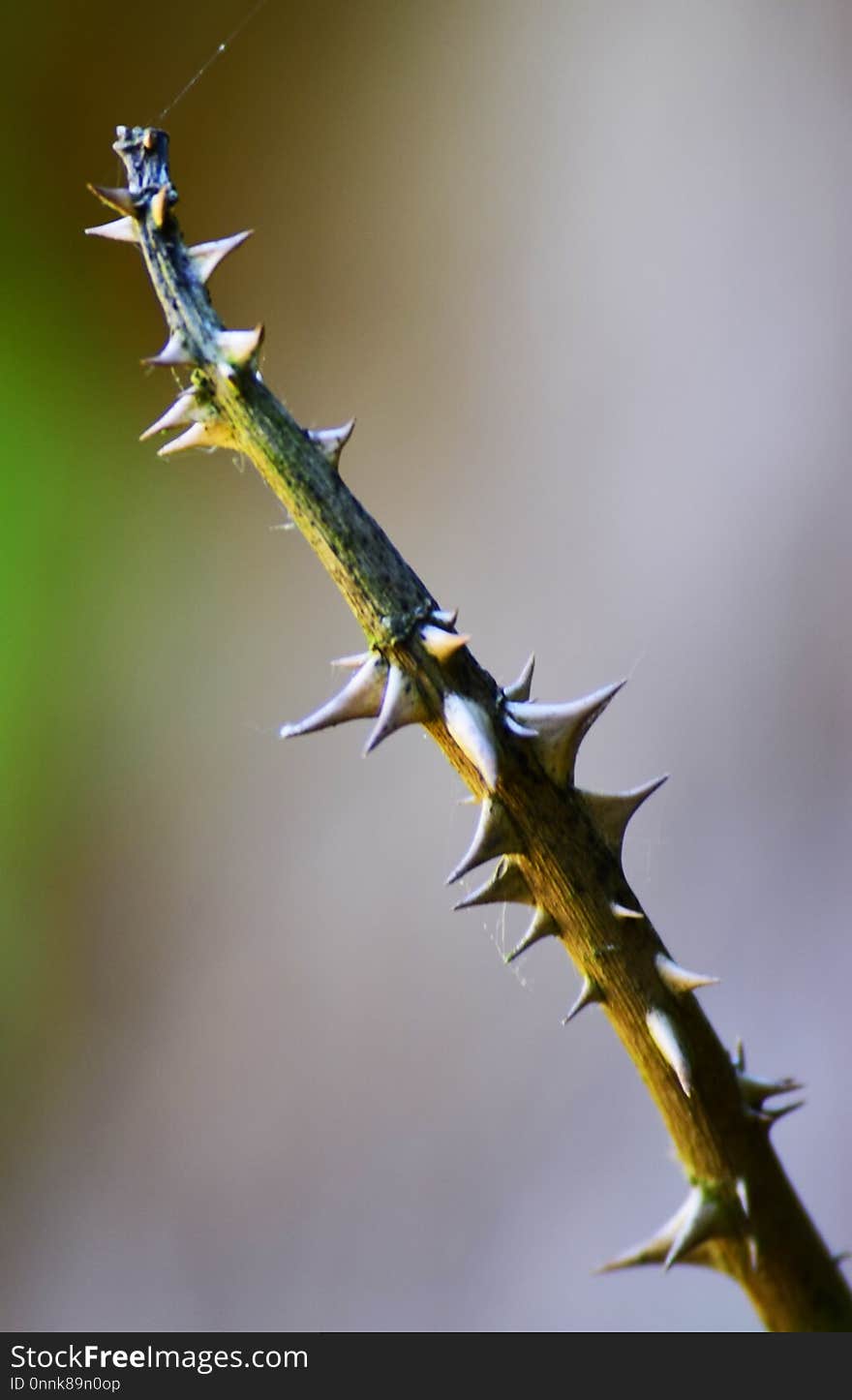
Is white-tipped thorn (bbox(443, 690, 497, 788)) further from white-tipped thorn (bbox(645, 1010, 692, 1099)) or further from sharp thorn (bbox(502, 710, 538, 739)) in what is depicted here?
white-tipped thorn (bbox(645, 1010, 692, 1099))

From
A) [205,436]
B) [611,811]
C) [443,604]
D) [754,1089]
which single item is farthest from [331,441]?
[443,604]

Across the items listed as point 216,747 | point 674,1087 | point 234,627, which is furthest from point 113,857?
point 674,1087

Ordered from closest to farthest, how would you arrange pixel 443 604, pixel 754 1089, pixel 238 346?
1. pixel 238 346
2. pixel 754 1089
3. pixel 443 604

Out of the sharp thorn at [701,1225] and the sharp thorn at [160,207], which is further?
the sharp thorn at [701,1225]

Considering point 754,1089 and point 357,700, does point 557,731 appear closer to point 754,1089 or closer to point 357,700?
point 357,700

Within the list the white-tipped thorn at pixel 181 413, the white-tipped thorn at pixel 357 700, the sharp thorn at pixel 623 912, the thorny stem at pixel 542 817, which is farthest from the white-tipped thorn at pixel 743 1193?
the white-tipped thorn at pixel 181 413

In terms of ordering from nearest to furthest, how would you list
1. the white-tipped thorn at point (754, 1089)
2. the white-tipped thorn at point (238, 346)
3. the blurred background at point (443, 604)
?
1. the white-tipped thorn at point (238, 346)
2. the white-tipped thorn at point (754, 1089)
3. the blurred background at point (443, 604)

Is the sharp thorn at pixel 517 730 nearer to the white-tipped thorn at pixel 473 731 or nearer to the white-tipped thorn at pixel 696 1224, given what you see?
the white-tipped thorn at pixel 473 731
